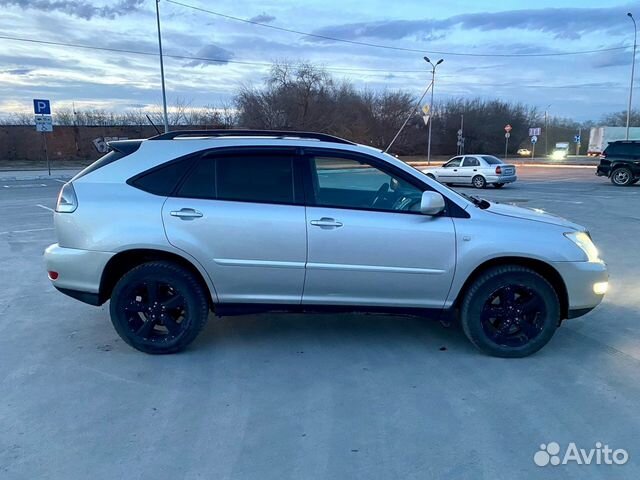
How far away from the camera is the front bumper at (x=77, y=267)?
3988 mm

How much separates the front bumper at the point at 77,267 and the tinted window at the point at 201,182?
79 centimetres

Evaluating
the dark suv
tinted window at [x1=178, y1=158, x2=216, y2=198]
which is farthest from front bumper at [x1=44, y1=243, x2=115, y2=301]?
the dark suv

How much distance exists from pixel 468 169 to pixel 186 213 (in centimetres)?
1960

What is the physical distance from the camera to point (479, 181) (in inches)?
840

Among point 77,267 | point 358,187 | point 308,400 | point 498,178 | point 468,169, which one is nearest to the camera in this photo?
point 308,400

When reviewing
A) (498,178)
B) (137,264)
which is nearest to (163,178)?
(137,264)

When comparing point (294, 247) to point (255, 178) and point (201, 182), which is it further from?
point (201, 182)

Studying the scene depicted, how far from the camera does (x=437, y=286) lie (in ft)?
13.1

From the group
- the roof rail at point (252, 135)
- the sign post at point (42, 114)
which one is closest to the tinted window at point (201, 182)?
the roof rail at point (252, 135)

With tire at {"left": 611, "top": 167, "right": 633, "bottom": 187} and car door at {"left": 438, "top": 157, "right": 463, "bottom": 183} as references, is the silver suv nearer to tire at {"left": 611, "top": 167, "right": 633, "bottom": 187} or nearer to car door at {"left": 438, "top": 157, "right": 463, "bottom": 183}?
car door at {"left": 438, "top": 157, "right": 463, "bottom": 183}

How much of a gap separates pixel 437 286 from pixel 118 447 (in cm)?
255

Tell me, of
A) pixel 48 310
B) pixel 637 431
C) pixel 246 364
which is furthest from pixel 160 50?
pixel 637 431

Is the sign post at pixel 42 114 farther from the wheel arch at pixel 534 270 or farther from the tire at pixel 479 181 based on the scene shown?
the wheel arch at pixel 534 270

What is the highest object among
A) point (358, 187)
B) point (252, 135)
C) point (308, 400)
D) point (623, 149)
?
point (252, 135)
